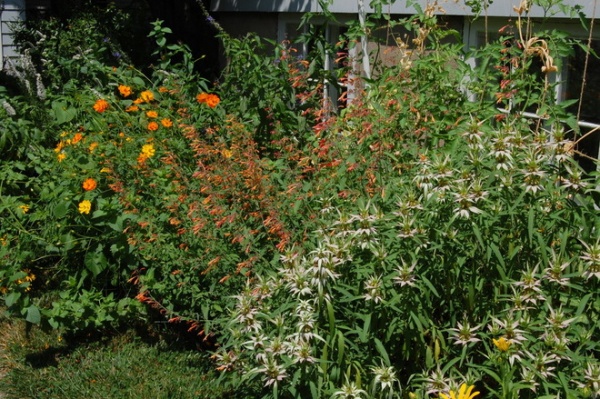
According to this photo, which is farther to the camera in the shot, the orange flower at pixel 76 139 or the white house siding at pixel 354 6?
the white house siding at pixel 354 6

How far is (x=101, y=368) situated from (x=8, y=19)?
8.71 m

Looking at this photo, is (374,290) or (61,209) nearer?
(374,290)

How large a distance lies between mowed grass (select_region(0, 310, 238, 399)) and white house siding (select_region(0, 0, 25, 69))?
7.69 m

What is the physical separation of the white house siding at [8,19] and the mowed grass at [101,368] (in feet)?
25.2

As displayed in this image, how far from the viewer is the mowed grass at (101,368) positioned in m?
4.49

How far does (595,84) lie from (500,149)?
8.78ft

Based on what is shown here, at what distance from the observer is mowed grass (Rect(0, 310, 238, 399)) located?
14.7 ft

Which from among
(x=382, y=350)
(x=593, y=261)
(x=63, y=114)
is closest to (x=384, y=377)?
(x=382, y=350)

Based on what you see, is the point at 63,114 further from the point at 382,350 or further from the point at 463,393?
the point at 463,393

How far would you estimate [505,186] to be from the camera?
313cm

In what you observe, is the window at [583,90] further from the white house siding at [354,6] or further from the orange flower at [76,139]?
the orange flower at [76,139]

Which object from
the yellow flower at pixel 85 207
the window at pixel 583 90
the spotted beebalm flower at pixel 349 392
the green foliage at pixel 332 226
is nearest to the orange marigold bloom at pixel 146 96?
the green foliage at pixel 332 226

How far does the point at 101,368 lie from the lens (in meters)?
4.76

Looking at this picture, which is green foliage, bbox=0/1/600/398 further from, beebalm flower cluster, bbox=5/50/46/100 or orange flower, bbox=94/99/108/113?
beebalm flower cluster, bbox=5/50/46/100
